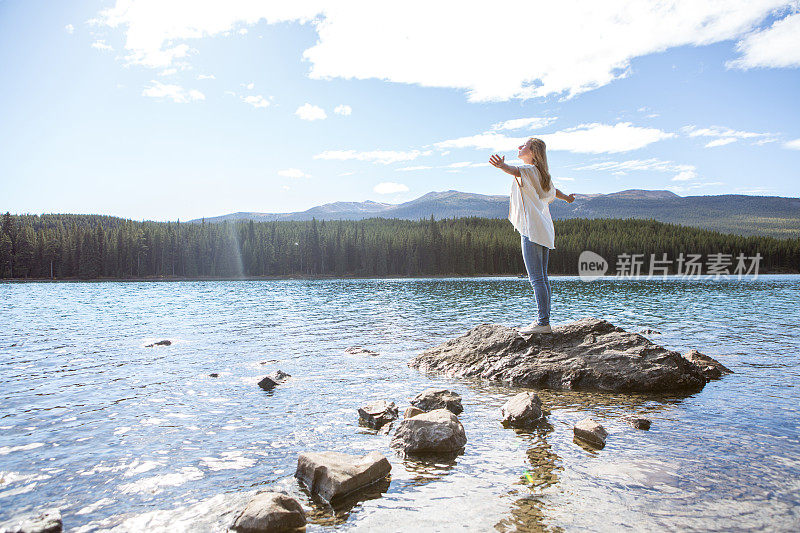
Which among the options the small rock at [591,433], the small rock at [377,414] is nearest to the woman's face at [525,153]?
the small rock at [591,433]

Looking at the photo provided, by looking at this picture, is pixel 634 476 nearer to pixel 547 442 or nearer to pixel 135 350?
pixel 547 442

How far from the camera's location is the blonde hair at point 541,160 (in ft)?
→ 33.6

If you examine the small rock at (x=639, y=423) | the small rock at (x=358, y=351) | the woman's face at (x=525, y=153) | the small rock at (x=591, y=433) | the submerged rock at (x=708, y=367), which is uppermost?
the woman's face at (x=525, y=153)

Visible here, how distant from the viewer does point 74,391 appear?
480 inches

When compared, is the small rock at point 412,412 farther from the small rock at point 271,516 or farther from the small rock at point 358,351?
the small rock at point 358,351

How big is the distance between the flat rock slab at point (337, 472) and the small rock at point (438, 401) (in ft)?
9.95

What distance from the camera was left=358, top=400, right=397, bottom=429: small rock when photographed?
9016 mm

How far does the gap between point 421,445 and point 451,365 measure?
257 inches

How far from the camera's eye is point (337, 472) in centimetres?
625

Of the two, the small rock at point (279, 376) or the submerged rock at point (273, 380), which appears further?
the small rock at point (279, 376)
